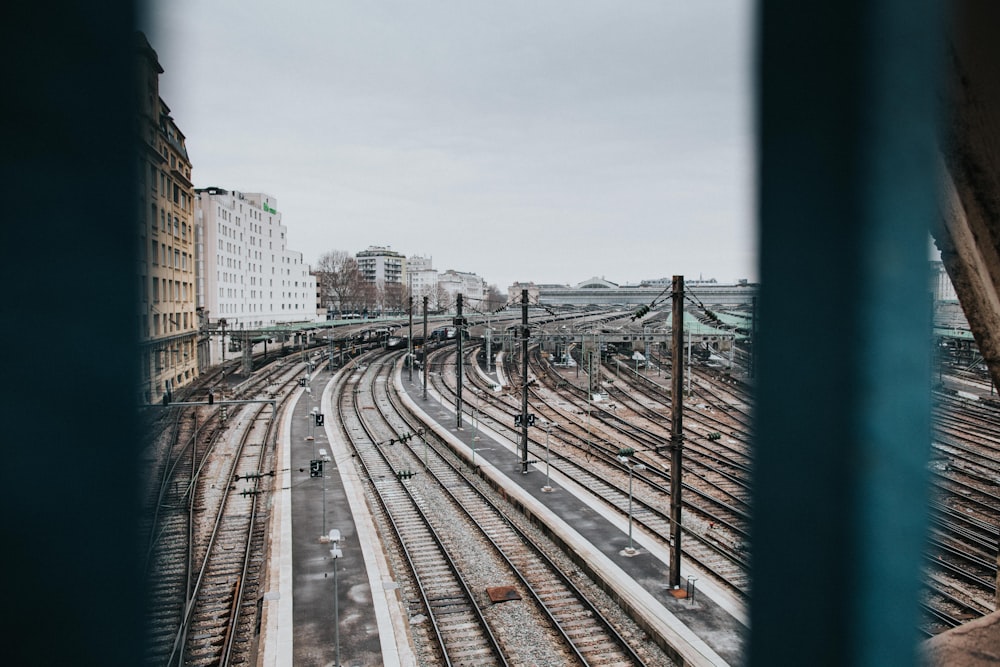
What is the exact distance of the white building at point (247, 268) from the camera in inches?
923

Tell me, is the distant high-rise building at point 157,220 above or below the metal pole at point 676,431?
above

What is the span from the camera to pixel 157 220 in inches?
58.6

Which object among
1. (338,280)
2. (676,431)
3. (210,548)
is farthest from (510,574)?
(338,280)

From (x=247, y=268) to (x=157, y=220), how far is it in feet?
114

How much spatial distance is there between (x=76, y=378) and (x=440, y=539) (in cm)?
1511

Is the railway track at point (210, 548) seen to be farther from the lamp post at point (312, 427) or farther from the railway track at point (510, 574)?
the railway track at point (510, 574)

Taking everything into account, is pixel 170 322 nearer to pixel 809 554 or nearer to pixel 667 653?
pixel 809 554

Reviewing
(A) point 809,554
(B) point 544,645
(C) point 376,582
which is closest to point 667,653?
(B) point 544,645

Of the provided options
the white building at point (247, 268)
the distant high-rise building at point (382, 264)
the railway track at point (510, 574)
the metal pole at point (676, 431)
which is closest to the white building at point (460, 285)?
the distant high-rise building at point (382, 264)

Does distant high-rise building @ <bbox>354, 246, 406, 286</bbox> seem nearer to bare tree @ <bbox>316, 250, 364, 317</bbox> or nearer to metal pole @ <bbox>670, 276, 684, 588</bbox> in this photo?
bare tree @ <bbox>316, 250, 364, 317</bbox>

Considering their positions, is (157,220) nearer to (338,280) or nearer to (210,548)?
(210,548)

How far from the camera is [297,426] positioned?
92.3ft

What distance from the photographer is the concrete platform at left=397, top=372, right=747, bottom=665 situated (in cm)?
1022

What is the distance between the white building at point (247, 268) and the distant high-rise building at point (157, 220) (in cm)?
1229
